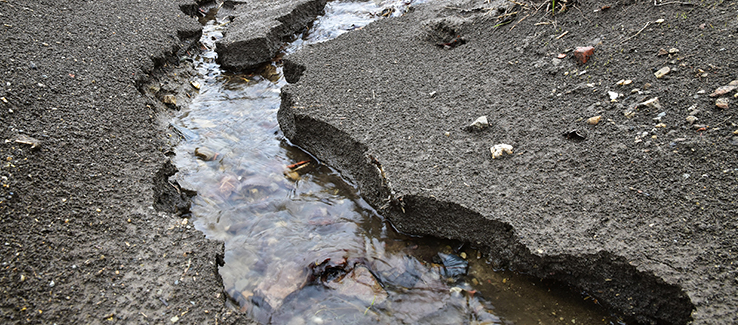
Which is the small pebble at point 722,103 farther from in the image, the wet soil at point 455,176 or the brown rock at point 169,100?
the brown rock at point 169,100

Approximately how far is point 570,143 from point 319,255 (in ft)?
5.37

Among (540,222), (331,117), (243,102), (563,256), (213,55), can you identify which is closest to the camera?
(563,256)

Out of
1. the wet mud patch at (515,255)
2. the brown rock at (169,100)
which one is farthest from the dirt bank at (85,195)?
the wet mud patch at (515,255)

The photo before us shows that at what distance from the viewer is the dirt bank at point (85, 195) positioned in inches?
67.7

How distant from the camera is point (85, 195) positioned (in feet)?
6.93

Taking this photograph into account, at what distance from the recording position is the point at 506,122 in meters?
2.56

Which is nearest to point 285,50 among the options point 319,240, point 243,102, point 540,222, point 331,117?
point 243,102

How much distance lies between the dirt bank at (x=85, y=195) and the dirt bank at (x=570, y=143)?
1117mm

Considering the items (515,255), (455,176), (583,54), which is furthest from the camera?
(583,54)

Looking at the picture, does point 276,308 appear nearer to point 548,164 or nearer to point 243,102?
point 548,164

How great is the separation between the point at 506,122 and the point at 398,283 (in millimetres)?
1248

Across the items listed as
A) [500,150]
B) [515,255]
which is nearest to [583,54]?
[500,150]

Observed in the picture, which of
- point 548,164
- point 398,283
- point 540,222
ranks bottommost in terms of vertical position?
point 398,283

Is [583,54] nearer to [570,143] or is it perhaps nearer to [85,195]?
[570,143]
